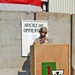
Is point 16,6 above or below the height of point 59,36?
above

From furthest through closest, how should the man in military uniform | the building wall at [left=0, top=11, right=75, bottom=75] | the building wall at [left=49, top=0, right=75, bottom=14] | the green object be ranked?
the building wall at [left=49, top=0, right=75, bottom=14] → the building wall at [left=0, top=11, right=75, bottom=75] → the man in military uniform → the green object

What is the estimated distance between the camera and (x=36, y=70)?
679 centimetres

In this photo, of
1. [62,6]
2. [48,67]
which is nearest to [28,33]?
[48,67]

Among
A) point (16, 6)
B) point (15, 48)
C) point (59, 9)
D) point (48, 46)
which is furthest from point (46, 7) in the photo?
point (48, 46)

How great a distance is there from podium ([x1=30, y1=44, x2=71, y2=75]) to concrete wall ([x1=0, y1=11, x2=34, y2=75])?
5.40 ft

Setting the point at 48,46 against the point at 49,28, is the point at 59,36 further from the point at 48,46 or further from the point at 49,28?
the point at 48,46

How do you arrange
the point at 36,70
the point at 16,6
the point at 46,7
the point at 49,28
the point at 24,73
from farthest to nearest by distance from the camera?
the point at 46,7 < the point at 16,6 < the point at 49,28 < the point at 24,73 < the point at 36,70

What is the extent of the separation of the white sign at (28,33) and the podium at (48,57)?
161 centimetres

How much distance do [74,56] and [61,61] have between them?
83.1 inches

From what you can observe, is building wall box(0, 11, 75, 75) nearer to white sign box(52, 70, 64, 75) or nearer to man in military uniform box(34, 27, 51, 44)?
man in military uniform box(34, 27, 51, 44)

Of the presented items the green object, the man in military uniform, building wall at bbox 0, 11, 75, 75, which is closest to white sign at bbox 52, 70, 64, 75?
the green object

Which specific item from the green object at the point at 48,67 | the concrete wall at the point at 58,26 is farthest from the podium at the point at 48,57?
the concrete wall at the point at 58,26

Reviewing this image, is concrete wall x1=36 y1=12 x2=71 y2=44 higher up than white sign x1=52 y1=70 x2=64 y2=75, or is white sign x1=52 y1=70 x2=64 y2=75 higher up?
concrete wall x1=36 y1=12 x2=71 y2=44

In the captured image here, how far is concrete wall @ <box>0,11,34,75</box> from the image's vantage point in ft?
28.0
